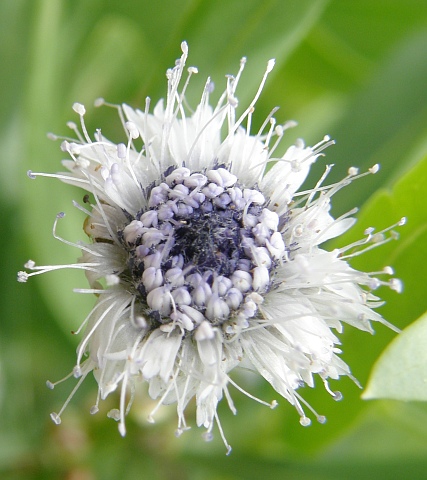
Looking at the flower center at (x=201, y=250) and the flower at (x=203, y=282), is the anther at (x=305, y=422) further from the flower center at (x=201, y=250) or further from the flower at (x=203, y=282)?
the flower center at (x=201, y=250)

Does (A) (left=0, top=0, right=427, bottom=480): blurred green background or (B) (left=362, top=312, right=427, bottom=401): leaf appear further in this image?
(A) (left=0, top=0, right=427, bottom=480): blurred green background

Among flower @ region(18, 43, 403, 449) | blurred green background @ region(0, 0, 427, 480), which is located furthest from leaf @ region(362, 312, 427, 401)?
blurred green background @ region(0, 0, 427, 480)

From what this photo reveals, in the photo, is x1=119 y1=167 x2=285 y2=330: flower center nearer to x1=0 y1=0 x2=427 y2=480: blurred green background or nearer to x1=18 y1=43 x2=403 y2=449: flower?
x1=18 y1=43 x2=403 y2=449: flower

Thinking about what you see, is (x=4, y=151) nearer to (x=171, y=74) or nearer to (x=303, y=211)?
(x=171, y=74)

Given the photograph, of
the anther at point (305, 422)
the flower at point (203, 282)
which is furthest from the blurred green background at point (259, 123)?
the anther at point (305, 422)

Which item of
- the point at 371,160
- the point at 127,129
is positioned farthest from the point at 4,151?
the point at 371,160

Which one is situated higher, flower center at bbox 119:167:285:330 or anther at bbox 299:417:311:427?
flower center at bbox 119:167:285:330

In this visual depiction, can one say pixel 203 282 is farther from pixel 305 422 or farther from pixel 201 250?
pixel 305 422
